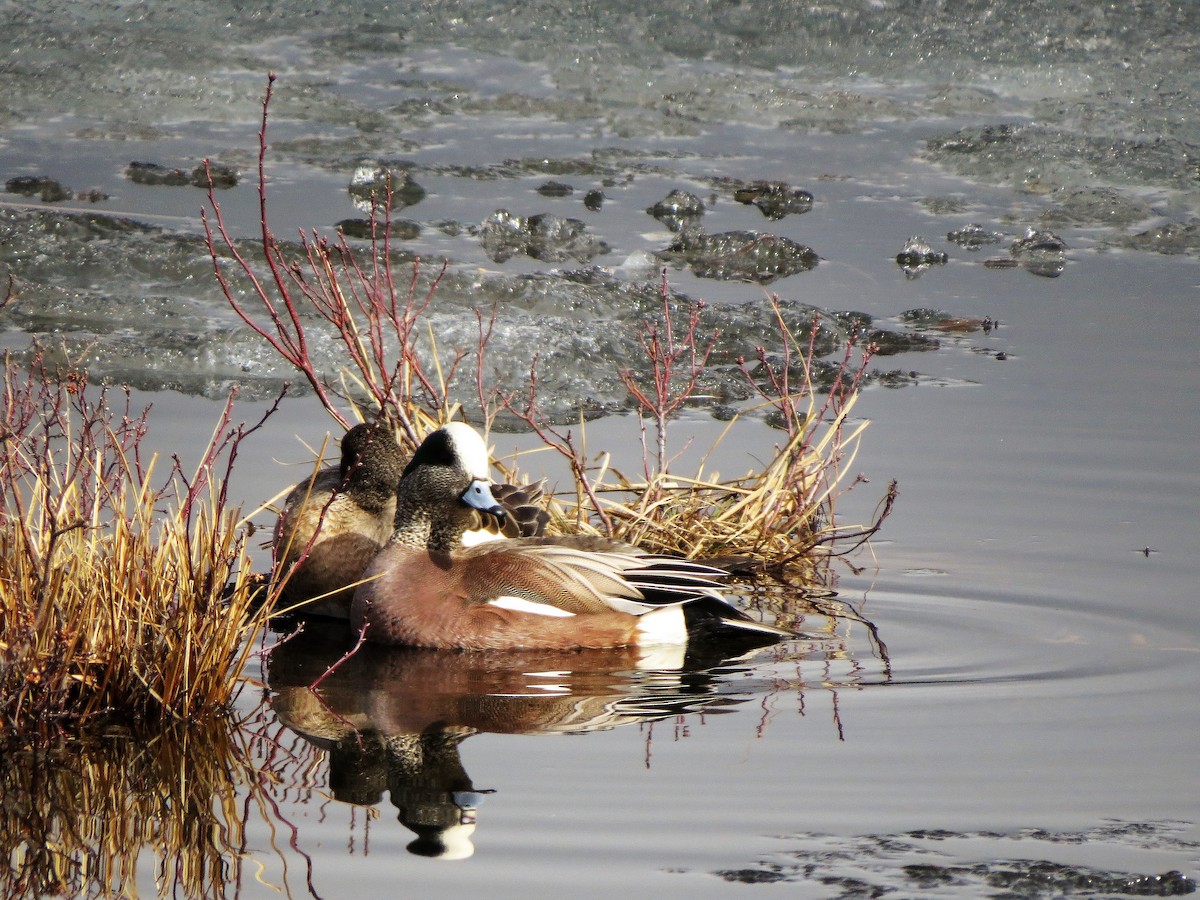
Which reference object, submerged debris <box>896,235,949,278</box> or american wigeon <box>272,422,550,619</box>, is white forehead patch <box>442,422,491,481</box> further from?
submerged debris <box>896,235,949,278</box>

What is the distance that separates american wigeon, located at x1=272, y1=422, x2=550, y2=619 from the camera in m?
6.26

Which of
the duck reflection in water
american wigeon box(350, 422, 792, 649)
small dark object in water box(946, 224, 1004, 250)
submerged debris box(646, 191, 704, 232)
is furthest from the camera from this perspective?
submerged debris box(646, 191, 704, 232)

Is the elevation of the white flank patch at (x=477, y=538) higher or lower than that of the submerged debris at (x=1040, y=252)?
lower

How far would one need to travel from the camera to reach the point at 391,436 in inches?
262

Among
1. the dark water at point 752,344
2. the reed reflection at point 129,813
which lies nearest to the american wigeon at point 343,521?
the dark water at point 752,344

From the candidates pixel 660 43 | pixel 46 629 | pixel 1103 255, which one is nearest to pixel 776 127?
pixel 660 43

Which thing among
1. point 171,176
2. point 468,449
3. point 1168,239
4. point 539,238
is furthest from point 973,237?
point 468,449

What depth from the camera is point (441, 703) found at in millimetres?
5012

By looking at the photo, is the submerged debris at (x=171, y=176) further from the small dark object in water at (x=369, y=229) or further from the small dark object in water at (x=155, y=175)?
the small dark object in water at (x=369, y=229)

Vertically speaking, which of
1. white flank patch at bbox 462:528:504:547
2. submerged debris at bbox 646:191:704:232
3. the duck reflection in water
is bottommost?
the duck reflection in water

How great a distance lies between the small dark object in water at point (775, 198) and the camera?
12.2m

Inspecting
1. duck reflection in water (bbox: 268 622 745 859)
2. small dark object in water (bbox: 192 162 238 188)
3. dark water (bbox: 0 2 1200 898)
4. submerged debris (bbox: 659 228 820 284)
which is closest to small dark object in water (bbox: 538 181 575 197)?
dark water (bbox: 0 2 1200 898)

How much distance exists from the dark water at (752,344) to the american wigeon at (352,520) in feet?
2.25

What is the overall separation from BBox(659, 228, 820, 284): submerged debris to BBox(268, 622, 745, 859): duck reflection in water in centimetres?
540
